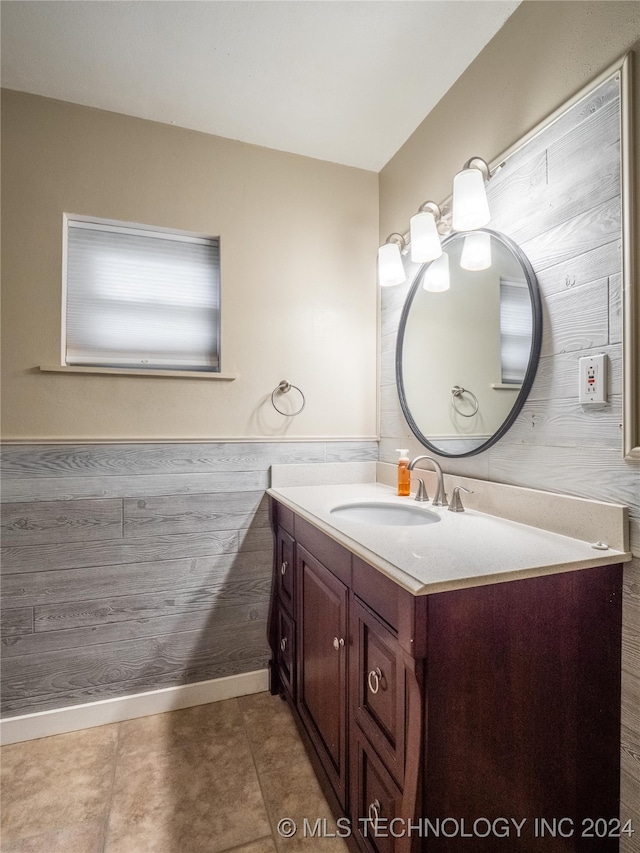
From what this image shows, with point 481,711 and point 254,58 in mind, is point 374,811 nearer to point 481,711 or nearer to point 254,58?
point 481,711

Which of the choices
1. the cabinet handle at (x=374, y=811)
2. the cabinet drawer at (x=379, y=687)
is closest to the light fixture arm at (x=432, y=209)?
the cabinet drawer at (x=379, y=687)

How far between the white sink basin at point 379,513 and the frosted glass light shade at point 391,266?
945 millimetres

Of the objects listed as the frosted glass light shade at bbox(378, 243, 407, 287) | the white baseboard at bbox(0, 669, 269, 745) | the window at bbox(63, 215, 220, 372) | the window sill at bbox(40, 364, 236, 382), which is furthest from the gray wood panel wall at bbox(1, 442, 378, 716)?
the frosted glass light shade at bbox(378, 243, 407, 287)

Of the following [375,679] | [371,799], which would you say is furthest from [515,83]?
[371,799]

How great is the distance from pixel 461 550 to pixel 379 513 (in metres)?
0.64

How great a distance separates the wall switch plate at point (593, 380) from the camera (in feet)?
3.40

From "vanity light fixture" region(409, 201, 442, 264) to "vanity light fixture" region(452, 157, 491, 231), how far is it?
18 cm

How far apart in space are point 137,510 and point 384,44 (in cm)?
193

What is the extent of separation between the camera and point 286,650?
1.72m

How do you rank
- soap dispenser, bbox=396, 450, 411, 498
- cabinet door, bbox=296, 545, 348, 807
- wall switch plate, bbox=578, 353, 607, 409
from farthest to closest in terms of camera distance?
soap dispenser, bbox=396, 450, 411, 498, cabinet door, bbox=296, 545, 348, 807, wall switch plate, bbox=578, 353, 607, 409

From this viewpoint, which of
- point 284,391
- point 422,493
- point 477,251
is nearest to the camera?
point 477,251

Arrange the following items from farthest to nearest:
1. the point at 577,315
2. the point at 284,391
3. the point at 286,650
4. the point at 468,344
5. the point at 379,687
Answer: the point at 284,391, the point at 286,650, the point at 468,344, the point at 577,315, the point at 379,687

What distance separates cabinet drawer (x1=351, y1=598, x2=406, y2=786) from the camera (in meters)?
0.89

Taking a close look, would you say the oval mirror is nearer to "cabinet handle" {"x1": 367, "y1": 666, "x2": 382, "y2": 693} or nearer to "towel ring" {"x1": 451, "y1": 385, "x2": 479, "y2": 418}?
"towel ring" {"x1": 451, "y1": 385, "x2": 479, "y2": 418}
